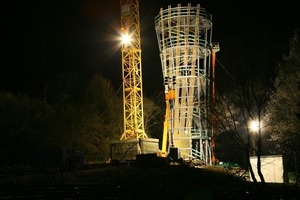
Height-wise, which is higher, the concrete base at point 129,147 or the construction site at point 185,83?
the construction site at point 185,83

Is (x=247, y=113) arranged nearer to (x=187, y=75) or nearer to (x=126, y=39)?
(x=187, y=75)

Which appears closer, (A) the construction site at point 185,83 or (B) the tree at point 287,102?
(B) the tree at point 287,102

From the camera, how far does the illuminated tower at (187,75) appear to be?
142 ft

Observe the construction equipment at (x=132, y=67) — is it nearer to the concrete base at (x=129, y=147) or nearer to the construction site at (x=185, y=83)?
the construction site at (x=185, y=83)

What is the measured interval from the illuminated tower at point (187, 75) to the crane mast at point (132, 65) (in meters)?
4.77

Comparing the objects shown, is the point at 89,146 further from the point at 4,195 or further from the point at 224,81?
the point at 4,195

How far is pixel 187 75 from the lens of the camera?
44.3 m

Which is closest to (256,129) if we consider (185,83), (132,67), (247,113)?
(247,113)

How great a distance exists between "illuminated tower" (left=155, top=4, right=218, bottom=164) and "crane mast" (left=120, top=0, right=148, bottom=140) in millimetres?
4765

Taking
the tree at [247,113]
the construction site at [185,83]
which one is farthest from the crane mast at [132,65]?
the tree at [247,113]

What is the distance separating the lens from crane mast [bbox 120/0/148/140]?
48.5 metres

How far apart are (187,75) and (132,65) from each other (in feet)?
27.1

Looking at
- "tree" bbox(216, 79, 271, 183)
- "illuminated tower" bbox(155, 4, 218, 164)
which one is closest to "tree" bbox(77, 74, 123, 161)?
"illuminated tower" bbox(155, 4, 218, 164)

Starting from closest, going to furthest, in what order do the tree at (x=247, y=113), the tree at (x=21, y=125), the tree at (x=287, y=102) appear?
the tree at (x=247, y=113) < the tree at (x=287, y=102) < the tree at (x=21, y=125)
